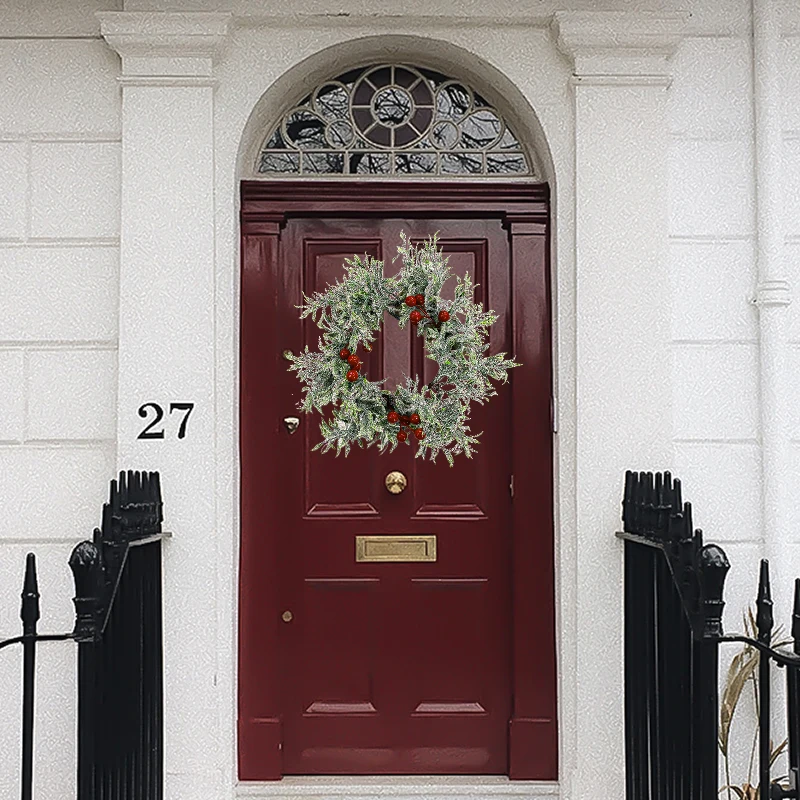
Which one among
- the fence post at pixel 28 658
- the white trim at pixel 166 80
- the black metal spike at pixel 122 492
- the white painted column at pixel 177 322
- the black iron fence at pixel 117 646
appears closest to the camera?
the fence post at pixel 28 658

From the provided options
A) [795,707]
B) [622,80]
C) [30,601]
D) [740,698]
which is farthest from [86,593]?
[622,80]

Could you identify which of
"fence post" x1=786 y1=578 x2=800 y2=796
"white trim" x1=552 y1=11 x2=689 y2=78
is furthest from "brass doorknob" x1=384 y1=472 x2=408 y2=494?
"fence post" x1=786 y1=578 x2=800 y2=796

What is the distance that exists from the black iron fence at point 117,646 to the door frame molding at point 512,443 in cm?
54

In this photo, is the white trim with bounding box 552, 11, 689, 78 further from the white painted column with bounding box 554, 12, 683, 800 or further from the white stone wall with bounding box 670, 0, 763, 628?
the white stone wall with bounding box 670, 0, 763, 628

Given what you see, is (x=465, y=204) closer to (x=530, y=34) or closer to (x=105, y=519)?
A: (x=530, y=34)

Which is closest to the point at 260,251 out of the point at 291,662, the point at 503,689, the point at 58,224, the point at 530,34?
the point at 58,224

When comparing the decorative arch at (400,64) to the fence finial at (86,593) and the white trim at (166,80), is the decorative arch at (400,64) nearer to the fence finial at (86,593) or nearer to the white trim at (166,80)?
the white trim at (166,80)

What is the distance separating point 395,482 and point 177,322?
1083 millimetres

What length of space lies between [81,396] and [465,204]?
1704 millimetres

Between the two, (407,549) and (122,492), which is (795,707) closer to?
(407,549)

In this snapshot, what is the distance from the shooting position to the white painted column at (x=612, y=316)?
179 inches

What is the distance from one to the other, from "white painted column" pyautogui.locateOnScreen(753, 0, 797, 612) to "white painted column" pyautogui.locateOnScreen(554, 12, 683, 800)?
36 cm

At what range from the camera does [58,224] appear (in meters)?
4.67

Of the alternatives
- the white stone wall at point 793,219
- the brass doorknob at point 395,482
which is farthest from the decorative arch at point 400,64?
A: the brass doorknob at point 395,482
